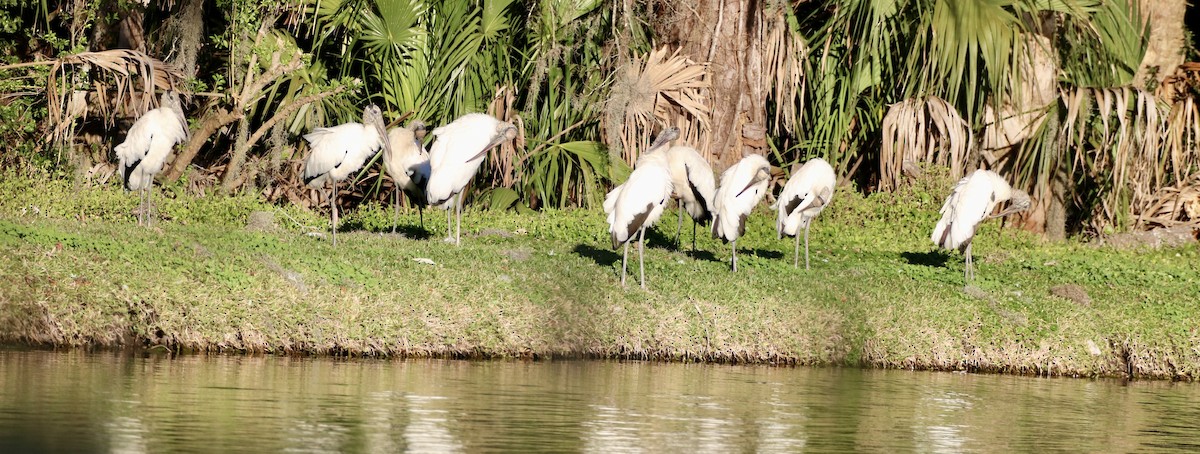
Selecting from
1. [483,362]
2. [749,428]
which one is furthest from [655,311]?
[749,428]

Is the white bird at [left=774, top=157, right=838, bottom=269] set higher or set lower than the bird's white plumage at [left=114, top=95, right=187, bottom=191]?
lower

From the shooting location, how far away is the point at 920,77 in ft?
57.5

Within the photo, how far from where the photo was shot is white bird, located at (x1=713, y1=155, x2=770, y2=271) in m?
13.0

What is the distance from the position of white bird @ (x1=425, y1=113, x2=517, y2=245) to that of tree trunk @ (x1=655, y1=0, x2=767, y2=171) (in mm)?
4160

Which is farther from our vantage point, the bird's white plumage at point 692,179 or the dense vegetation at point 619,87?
the dense vegetation at point 619,87

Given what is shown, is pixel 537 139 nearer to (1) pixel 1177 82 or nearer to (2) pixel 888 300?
(2) pixel 888 300

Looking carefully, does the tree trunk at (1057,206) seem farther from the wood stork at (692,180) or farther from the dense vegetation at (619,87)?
the wood stork at (692,180)

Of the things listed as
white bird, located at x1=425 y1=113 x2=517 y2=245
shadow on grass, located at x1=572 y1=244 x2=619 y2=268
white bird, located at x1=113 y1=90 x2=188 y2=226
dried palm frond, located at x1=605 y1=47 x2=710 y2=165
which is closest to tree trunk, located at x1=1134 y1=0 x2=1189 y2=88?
dried palm frond, located at x1=605 y1=47 x2=710 y2=165

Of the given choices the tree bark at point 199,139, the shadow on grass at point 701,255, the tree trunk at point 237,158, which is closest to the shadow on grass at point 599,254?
the shadow on grass at point 701,255

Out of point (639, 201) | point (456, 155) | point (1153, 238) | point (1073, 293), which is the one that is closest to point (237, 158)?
point (456, 155)

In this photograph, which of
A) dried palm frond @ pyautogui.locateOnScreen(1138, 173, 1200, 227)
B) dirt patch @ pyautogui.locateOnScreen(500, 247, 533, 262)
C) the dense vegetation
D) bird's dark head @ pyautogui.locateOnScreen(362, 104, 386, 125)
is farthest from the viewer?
dried palm frond @ pyautogui.locateOnScreen(1138, 173, 1200, 227)

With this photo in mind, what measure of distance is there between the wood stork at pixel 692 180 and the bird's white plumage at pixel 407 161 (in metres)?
2.52

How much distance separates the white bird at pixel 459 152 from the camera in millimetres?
13789

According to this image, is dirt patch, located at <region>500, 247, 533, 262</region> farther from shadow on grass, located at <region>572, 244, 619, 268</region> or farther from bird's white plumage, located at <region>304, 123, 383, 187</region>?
bird's white plumage, located at <region>304, 123, 383, 187</region>
